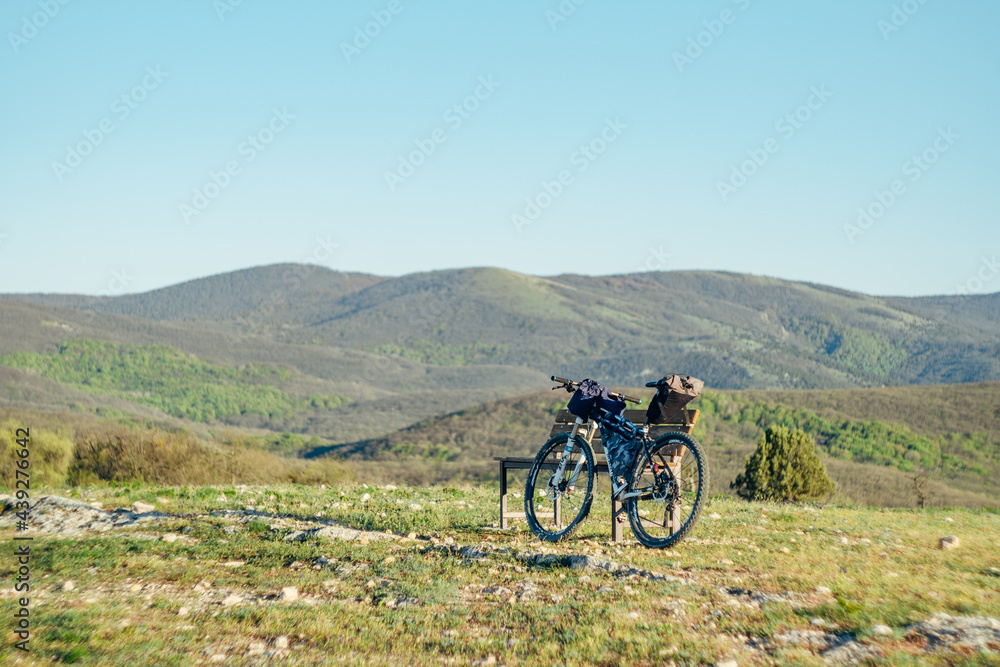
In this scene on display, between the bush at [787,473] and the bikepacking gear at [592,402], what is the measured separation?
12672mm

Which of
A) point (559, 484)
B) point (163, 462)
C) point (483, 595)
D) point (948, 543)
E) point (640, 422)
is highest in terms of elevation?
point (640, 422)

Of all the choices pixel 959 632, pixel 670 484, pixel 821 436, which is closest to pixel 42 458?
pixel 670 484

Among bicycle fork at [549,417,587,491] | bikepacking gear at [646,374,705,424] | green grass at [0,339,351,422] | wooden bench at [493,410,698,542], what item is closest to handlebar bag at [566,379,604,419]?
bicycle fork at [549,417,587,491]

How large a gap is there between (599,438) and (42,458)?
57.0 ft

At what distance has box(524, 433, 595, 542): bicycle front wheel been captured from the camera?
766cm

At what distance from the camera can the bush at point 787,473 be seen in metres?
19.2

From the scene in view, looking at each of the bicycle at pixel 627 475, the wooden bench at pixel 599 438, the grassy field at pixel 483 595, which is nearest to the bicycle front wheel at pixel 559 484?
the bicycle at pixel 627 475

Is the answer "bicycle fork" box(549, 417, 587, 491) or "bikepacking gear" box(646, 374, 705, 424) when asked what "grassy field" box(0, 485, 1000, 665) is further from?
"bikepacking gear" box(646, 374, 705, 424)

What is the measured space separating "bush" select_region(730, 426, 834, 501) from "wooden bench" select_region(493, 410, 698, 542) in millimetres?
11796

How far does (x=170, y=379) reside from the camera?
13138 centimetres

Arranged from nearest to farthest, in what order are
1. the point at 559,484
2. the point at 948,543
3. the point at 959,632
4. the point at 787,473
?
the point at 959,632 < the point at 948,543 < the point at 559,484 < the point at 787,473

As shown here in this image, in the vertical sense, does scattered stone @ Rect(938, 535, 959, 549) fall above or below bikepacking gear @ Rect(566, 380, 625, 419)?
below

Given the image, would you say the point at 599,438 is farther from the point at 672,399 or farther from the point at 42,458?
the point at 42,458

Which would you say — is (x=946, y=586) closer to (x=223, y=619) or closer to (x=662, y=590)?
(x=662, y=590)
